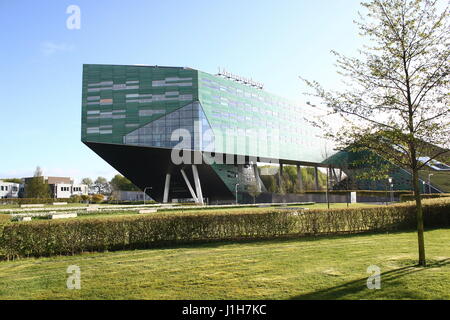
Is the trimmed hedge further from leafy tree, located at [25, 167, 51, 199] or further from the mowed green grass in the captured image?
leafy tree, located at [25, 167, 51, 199]

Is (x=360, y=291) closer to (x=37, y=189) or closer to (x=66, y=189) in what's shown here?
(x=37, y=189)

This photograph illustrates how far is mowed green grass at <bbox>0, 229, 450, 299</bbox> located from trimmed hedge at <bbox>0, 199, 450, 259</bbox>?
76 centimetres

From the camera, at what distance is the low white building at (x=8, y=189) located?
108169 mm

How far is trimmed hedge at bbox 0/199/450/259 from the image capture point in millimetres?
Result: 11805

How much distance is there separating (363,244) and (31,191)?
79.7m

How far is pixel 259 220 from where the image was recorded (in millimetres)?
14719

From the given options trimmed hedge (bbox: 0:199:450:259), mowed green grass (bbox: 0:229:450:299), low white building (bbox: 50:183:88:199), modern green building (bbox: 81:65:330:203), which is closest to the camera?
mowed green grass (bbox: 0:229:450:299)

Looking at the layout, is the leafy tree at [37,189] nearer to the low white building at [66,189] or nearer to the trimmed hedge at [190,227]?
the low white building at [66,189]

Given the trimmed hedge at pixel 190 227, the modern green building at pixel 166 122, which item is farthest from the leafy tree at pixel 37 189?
the trimmed hedge at pixel 190 227

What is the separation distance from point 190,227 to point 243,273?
606 centimetres

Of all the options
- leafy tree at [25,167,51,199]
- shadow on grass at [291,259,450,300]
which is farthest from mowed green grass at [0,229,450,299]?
leafy tree at [25,167,51,199]
